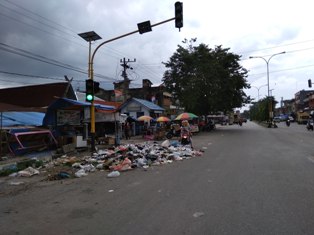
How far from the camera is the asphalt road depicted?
5418 mm

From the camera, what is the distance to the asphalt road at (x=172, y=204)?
17.8ft

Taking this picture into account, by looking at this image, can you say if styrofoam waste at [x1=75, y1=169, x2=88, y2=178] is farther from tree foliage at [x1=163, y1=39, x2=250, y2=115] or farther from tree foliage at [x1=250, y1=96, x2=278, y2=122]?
tree foliage at [x1=250, y1=96, x2=278, y2=122]

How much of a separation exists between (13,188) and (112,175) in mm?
3055

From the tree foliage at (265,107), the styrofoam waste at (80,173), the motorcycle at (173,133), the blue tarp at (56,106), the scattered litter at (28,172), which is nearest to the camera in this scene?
the styrofoam waste at (80,173)

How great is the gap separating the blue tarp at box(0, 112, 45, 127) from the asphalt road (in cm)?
1353

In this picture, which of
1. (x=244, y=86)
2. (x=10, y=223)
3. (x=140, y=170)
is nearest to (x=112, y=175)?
(x=140, y=170)

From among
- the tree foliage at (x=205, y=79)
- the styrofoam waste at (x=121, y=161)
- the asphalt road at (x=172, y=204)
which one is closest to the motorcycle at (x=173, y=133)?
the tree foliage at (x=205, y=79)

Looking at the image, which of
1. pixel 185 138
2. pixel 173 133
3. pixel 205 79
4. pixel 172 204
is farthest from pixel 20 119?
pixel 205 79

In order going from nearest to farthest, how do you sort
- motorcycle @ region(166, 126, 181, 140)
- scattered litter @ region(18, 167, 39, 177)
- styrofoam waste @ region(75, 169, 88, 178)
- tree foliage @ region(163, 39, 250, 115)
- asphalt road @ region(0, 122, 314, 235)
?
asphalt road @ region(0, 122, 314, 235) < styrofoam waste @ region(75, 169, 88, 178) < scattered litter @ region(18, 167, 39, 177) < motorcycle @ region(166, 126, 181, 140) < tree foliage @ region(163, 39, 250, 115)

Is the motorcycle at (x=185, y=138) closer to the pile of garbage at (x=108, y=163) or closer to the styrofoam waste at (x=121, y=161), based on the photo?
the styrofoam waste at (x=121, y=161)

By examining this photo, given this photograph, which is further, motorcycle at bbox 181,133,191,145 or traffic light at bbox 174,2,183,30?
motorcycle at bbox 181,133,191,145

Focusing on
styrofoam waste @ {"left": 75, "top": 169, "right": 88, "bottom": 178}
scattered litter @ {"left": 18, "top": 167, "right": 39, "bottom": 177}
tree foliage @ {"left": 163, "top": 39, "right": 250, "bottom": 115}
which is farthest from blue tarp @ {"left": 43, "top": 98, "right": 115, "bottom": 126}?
tree foliage @ {"left": 163, "top": 39, "right": 250, "bottom": 115}

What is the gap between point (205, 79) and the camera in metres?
43.2

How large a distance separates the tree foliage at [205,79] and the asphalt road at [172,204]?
1278 inches
